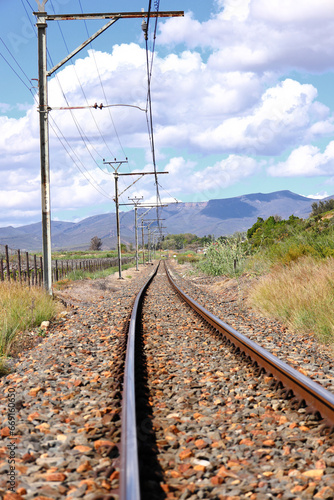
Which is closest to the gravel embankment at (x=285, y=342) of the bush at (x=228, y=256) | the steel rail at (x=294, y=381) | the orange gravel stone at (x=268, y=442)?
the steel rail at (x=294, y=381)

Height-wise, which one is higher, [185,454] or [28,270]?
[28,270]

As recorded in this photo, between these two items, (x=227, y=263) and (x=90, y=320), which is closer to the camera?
(x=90, y=320)

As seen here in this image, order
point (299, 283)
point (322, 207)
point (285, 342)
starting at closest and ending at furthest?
point (285, 342)
point (299, 283)
point (322, 207)

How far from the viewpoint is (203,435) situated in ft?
12.9

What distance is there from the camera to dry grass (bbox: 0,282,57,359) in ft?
25.5

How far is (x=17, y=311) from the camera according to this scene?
938 centimetres

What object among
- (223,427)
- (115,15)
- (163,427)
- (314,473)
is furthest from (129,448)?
(115,15)

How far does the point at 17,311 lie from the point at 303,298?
18.5 feet

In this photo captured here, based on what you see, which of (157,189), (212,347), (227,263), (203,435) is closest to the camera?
(203,435)

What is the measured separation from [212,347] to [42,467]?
4236mm

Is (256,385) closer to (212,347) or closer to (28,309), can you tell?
(212,347)

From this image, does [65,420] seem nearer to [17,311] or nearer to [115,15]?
[17,311]

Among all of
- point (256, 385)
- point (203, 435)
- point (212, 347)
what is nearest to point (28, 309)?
point (212, 347)

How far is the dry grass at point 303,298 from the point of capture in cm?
792
